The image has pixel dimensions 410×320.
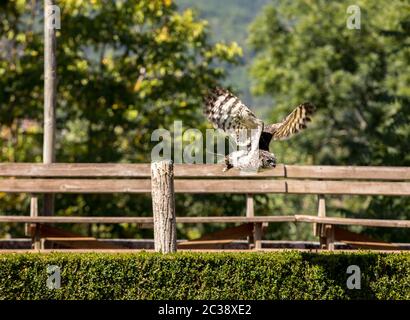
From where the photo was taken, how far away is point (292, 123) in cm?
956

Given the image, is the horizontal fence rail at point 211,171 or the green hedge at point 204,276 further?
the horizontal fence rail at point 211,171

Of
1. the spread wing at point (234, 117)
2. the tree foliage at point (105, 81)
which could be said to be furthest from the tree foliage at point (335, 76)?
the spread wing at point (234, 117)

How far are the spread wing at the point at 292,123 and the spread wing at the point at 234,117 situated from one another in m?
0.32

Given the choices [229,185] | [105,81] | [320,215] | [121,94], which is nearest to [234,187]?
[229,185]

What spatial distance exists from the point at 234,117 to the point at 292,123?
2.99 ft

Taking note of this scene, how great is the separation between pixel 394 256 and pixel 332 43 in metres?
17.5

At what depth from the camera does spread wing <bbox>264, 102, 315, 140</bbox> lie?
9.32 meters

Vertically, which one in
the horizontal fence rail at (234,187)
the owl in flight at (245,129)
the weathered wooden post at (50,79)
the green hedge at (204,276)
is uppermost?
the weathered wooden post at (50,79)

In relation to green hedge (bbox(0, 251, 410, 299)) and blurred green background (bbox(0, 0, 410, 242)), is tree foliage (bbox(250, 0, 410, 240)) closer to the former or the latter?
blurred green background (bbox(0, 0, 410, 242))

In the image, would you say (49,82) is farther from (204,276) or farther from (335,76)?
(335,76)

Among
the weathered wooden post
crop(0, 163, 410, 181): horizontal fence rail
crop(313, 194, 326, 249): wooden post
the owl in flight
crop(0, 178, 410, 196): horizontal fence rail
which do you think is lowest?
crop(313, 194, 326, 249): wooden post

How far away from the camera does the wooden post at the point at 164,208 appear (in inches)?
395

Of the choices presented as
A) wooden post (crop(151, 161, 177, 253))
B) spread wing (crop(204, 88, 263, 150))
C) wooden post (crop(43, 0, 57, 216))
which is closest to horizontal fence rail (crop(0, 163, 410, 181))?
wooden post (crop(43, 0, 57, 216))

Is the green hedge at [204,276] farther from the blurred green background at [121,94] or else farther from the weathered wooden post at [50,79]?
the blurred green background at [121,94]
